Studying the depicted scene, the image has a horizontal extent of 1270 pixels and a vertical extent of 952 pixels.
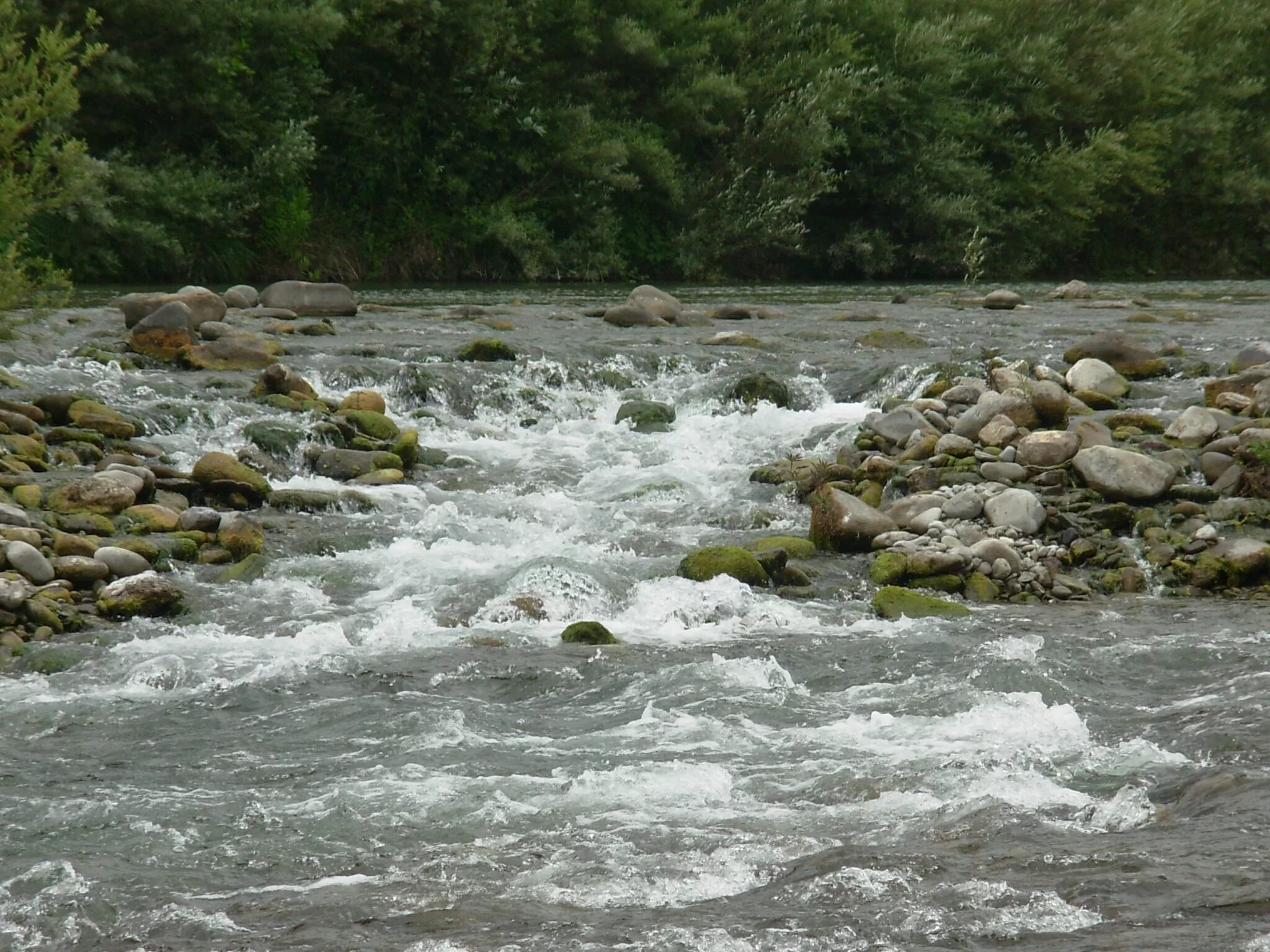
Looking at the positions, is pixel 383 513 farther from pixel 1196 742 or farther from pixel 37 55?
pixel 1196 742

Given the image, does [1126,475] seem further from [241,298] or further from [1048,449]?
[241,298]

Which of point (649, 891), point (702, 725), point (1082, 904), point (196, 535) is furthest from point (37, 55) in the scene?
point (1082, 904)

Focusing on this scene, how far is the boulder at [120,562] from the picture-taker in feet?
24.3

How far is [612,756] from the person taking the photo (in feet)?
17.1

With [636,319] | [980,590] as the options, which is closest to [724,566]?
[980,590]

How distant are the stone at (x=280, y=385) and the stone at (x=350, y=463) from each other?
4.22 ft

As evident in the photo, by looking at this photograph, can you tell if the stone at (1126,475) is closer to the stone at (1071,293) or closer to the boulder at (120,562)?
the boulder at (120,562)

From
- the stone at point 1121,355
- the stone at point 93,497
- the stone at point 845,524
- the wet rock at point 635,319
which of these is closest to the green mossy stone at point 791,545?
the stone at point 845,524

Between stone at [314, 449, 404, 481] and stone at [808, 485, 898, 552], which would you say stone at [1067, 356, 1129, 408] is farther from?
stone at [314, 449, 404, 481]

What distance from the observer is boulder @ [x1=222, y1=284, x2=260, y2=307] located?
630 inches

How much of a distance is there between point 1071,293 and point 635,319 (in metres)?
8.46

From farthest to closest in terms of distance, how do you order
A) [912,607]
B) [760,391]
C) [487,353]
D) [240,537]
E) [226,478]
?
[487,353]
[760,391]
[226,478]
[240,537]
[912,607]

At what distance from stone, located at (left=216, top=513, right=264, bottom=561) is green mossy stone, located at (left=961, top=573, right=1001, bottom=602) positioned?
415cm

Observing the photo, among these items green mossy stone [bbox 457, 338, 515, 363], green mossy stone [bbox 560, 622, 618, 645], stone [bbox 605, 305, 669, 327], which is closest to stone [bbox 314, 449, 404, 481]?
green mossy stone [bbox 457, 338, 515, 363]
